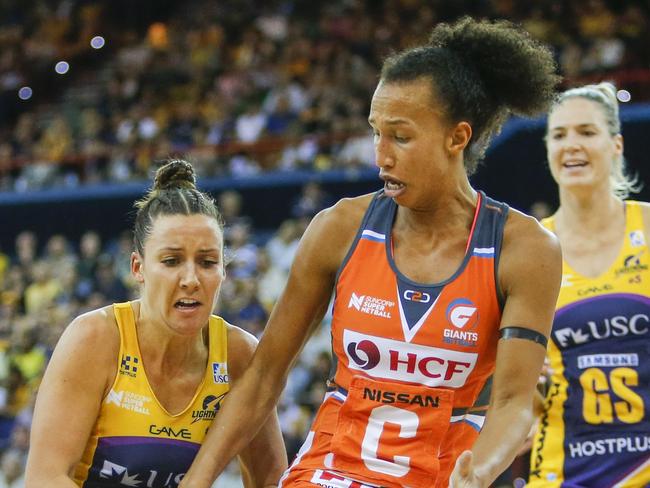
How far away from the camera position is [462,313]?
Result: 3.20 m

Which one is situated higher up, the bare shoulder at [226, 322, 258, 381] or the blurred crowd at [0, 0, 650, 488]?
the blurred crowd at [0, 0, 650, 488]

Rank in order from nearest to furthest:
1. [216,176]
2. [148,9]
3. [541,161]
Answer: [541,161], [216,176], [148,9]

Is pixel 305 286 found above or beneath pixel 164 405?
above

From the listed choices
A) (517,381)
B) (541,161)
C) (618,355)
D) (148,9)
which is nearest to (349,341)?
(517,381)

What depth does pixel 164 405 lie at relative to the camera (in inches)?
142

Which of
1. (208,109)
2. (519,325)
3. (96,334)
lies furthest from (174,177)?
(208,109)

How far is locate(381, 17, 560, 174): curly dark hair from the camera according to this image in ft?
10.7

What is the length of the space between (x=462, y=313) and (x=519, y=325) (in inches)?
6.7

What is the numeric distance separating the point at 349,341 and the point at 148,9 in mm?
18226

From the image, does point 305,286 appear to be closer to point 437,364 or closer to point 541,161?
point 437,364

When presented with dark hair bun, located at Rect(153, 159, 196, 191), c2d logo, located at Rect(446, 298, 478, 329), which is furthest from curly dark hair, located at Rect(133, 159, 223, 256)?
c2d logo, located at Rect(446, 298, 478, 329)

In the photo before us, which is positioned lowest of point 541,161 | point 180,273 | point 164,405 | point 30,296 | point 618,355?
point 164,405

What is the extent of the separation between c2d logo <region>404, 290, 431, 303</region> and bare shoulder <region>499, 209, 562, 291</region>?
232 millimetres

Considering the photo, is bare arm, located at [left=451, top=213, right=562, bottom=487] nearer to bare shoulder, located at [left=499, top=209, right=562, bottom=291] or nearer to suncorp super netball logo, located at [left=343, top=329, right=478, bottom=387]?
bare shoulder, located at [left=499, top=209, right=562, bottom=291]
